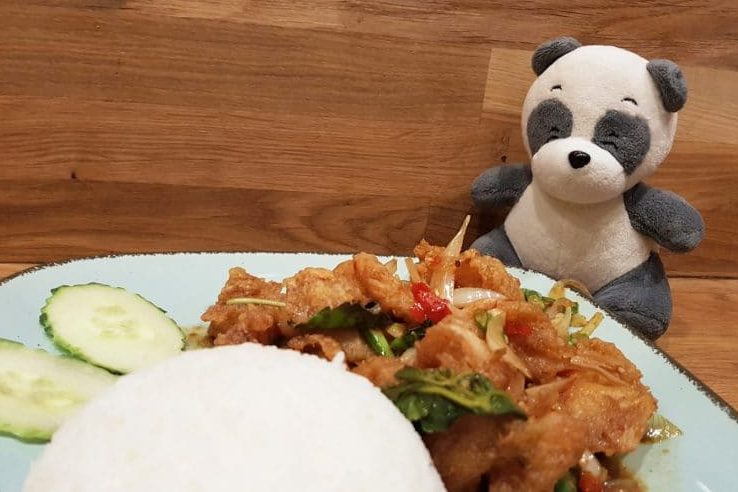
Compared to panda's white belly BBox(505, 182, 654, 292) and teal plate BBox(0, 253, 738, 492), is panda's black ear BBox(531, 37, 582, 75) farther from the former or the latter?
teal plate BBox(0, 253, 738, 492)

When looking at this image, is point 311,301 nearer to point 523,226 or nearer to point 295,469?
point 295,469

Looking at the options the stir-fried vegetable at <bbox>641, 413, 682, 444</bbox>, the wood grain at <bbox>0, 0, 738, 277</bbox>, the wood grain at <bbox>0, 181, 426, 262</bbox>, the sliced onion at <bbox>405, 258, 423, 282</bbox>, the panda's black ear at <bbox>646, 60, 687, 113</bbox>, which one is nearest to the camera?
the stir-fried vegetable at <bbox>641, 413, 682, 444</bbox>

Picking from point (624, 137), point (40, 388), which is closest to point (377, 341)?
point (40, 388)

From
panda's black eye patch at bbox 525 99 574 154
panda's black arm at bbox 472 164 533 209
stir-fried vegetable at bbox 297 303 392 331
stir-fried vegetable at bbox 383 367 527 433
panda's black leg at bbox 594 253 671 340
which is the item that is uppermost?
panda's black eye patch at bbox 525 99 574 154

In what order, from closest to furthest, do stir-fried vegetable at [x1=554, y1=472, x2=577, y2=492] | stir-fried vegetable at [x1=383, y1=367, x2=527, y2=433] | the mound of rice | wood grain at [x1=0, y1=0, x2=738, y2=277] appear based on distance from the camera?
the mound of rice < stir-fried vegetable at [x1=383, y1=367, x2=527, y2=433] < stir-fried vegetable at [x1=554, y1=472, x2=577, y2=492] < wood grain at [x1=0, y1=0, x2=738, y2=277]

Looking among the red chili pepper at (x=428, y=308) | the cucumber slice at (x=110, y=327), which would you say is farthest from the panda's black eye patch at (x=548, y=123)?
the cucumber slice at (x=110, y=327)

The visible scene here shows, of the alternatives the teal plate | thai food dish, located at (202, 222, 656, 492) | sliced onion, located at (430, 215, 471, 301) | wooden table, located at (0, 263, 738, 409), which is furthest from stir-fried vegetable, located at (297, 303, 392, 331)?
wooden table, located at (0, 263, 738, 409)

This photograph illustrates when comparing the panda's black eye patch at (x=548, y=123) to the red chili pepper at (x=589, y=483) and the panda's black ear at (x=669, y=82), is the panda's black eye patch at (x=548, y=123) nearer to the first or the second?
the panda's black ear at (x=669, y=82)

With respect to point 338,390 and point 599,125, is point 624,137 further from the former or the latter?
point 338,390
